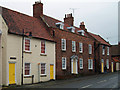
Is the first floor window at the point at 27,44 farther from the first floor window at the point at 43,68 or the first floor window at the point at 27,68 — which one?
the first floor window at the point at 43,68

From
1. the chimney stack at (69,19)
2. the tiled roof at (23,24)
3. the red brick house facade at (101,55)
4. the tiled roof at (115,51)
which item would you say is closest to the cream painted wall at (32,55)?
the tiled roof at (23,24)

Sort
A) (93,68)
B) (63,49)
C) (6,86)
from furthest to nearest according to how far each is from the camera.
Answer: (93,68), (63,49), (6,86)

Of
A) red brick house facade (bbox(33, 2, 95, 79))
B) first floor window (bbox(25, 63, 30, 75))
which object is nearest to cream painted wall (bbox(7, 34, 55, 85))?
first floor window (bbox(25, 63, 30, 75))

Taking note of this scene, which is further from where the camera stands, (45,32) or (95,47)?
(95,47)

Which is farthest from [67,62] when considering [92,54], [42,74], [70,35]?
[92,54]

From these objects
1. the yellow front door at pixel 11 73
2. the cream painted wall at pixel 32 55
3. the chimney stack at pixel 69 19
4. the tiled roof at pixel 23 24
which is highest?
the chimney stack at pixel 69 19

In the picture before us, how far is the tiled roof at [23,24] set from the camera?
2330 centimetres

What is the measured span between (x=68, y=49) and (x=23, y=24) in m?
9.46

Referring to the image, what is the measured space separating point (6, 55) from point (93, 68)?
23789 mm

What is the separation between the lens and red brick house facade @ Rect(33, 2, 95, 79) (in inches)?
1183

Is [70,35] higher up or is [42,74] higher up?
[70,35]

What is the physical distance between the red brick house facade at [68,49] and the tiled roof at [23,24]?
132 centimetres

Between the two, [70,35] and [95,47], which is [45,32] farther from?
[95,47]

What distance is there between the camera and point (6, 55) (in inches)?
832
